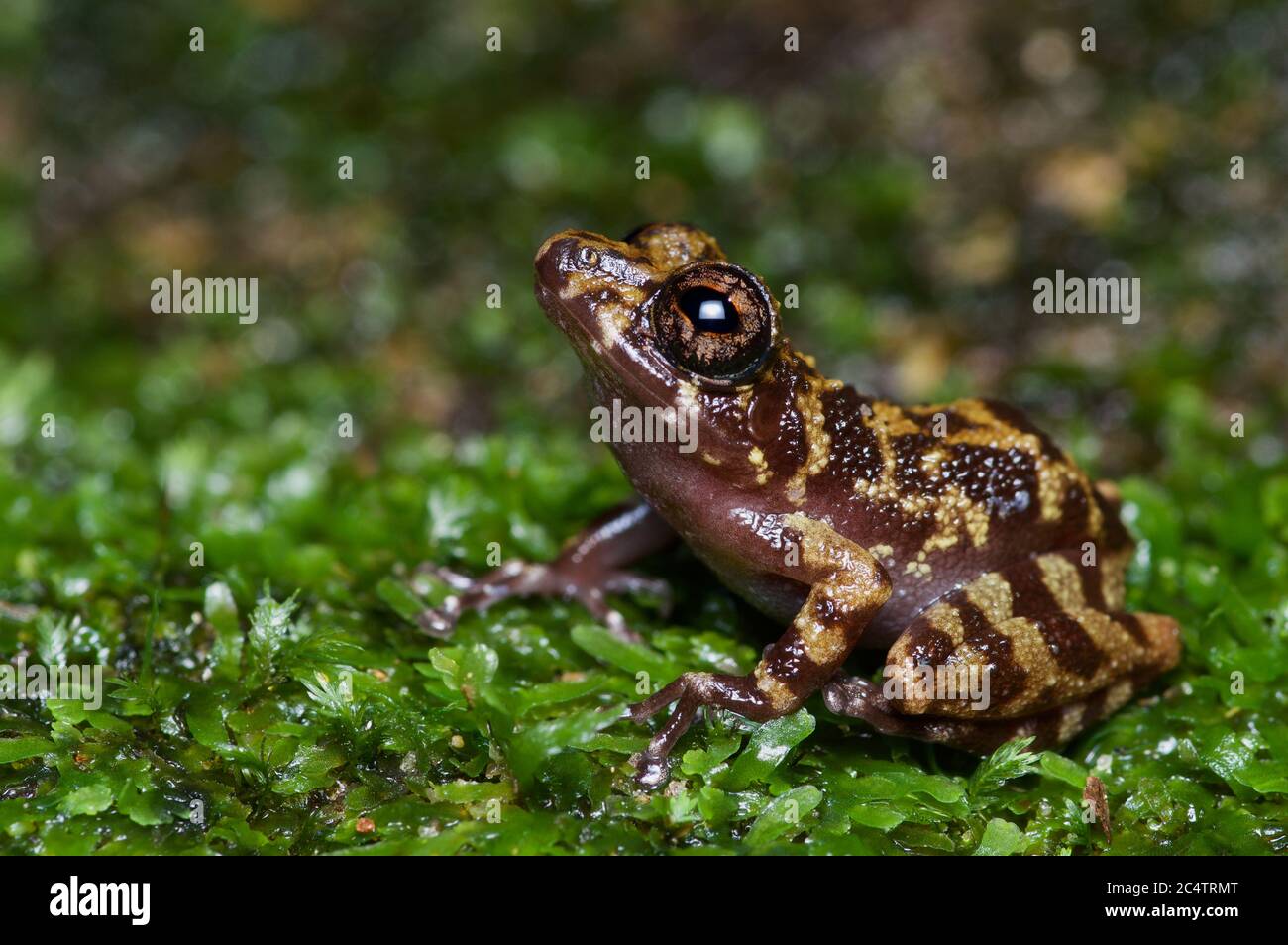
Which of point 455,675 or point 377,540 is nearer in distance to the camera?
point 455,675

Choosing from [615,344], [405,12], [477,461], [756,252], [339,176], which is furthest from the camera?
[405,12]

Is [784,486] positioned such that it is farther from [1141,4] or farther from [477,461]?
[1141,4]

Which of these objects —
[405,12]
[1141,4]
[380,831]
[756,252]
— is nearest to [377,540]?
[380,831]

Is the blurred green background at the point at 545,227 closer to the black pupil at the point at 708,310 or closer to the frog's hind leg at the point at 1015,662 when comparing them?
the frog's hind leg at the point at 1015,662

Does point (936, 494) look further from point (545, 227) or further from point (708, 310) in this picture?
point (545, 227)

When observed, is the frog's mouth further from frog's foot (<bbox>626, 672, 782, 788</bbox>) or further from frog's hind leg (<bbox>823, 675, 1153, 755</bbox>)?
frog's hind leg (<bbox>823, 675, 1153, 755</bbox>)

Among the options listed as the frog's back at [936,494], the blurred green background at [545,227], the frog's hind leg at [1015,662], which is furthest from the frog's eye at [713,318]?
the blurred green background at [545,227]
